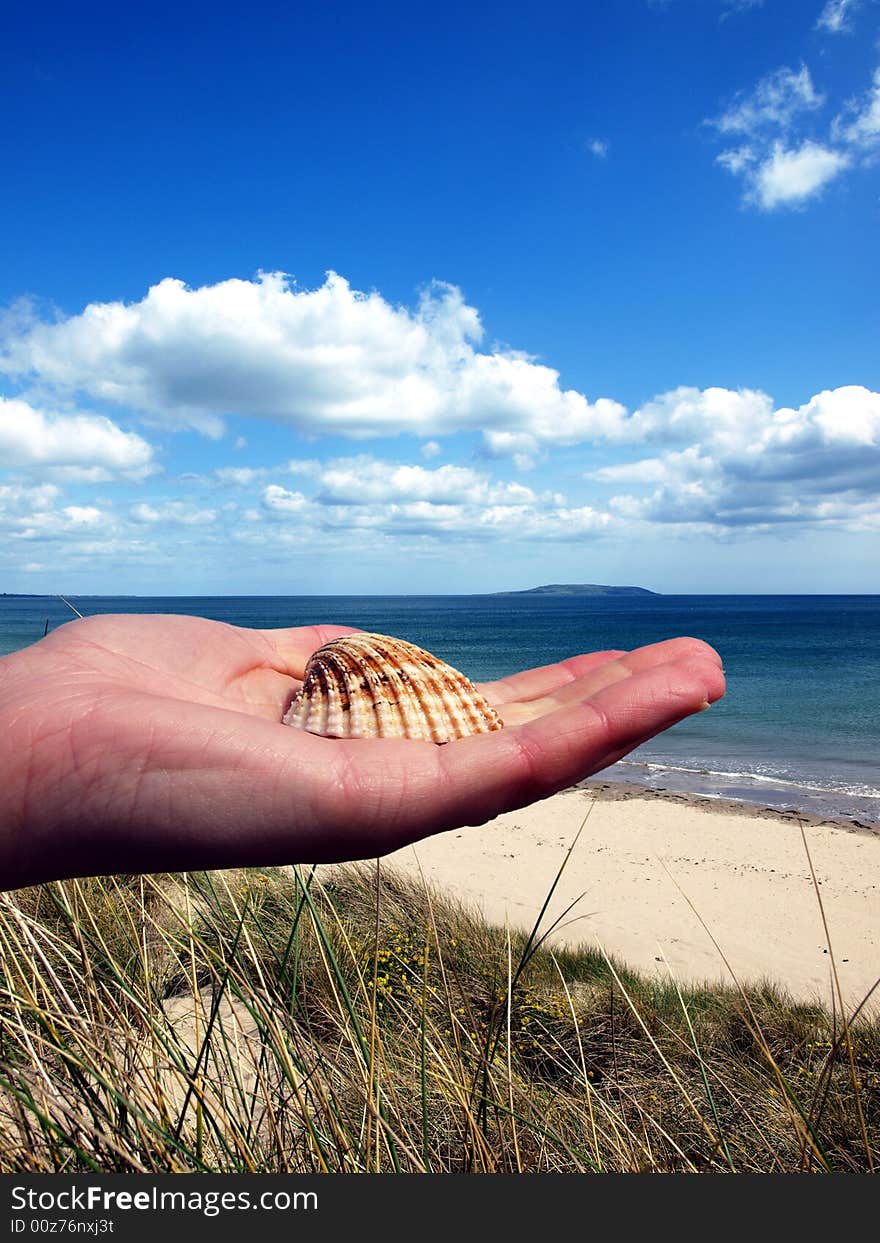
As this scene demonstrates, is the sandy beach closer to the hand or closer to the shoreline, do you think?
the shoreline

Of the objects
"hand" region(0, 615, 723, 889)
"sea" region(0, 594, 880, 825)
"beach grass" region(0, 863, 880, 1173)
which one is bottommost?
"sea" region(0, 594, 880, 825)

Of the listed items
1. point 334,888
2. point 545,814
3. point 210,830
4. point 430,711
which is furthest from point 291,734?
point 545,814

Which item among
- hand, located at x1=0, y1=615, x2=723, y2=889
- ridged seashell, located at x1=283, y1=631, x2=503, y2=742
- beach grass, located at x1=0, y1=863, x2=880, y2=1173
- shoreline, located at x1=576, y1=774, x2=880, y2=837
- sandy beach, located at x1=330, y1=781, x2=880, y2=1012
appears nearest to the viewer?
hand, located at x1=0, y1=615, x2=723, y2=889

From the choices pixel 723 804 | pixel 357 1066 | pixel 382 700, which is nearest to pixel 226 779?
pixel 382 700

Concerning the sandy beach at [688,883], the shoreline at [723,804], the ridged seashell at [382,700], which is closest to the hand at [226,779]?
the ridged seashell at [382,700]

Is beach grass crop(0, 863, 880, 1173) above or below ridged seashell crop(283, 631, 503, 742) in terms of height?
below

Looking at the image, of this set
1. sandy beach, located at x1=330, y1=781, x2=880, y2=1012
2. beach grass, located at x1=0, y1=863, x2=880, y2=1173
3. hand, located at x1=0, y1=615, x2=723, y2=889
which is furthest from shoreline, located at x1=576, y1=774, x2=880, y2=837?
hand, located at x1=0, y1=615, x2=723, y2=889
